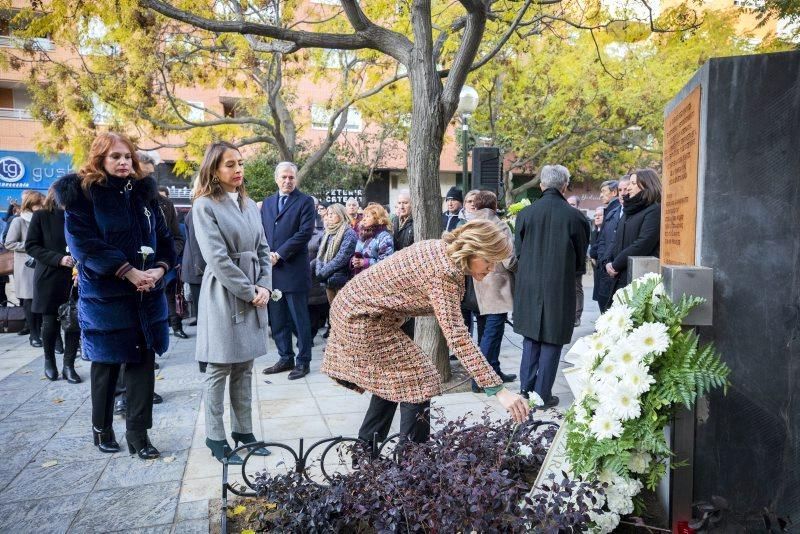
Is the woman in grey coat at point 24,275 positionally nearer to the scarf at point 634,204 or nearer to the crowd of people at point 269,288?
the crowd of people at point 269,288

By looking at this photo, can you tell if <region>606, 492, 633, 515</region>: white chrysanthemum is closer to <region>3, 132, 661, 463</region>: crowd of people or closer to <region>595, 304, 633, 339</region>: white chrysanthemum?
<region>3, 132, 661, 463</region>: crowd of people

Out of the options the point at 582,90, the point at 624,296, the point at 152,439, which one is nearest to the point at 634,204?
the point at 624,296

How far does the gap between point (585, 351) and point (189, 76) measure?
40.8 ft

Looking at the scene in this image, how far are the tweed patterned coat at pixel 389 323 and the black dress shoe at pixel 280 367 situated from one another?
3298 millimetres

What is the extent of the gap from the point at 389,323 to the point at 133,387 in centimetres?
196

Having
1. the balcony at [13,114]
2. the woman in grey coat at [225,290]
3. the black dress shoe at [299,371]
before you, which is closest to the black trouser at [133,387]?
the woman in grey coat at [225,290]

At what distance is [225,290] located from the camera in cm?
403

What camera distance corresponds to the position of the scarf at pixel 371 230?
7.25 metres

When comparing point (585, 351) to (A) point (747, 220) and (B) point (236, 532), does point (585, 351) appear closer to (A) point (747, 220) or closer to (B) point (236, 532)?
(A) point (747, 220)

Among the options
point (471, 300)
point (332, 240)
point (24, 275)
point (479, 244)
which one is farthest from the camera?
point (24, 275)

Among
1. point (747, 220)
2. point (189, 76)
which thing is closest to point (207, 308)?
point (747, 220)

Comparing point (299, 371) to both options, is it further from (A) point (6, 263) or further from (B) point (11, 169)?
(B) point (11, 169)

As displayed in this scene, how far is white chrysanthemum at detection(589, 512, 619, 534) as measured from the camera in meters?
2.52

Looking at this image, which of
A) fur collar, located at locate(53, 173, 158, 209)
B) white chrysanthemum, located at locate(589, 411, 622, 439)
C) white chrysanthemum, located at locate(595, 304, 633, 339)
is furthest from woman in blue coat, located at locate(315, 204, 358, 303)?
white chrysanthemum, located at locate(589, 411, 622, 439)
